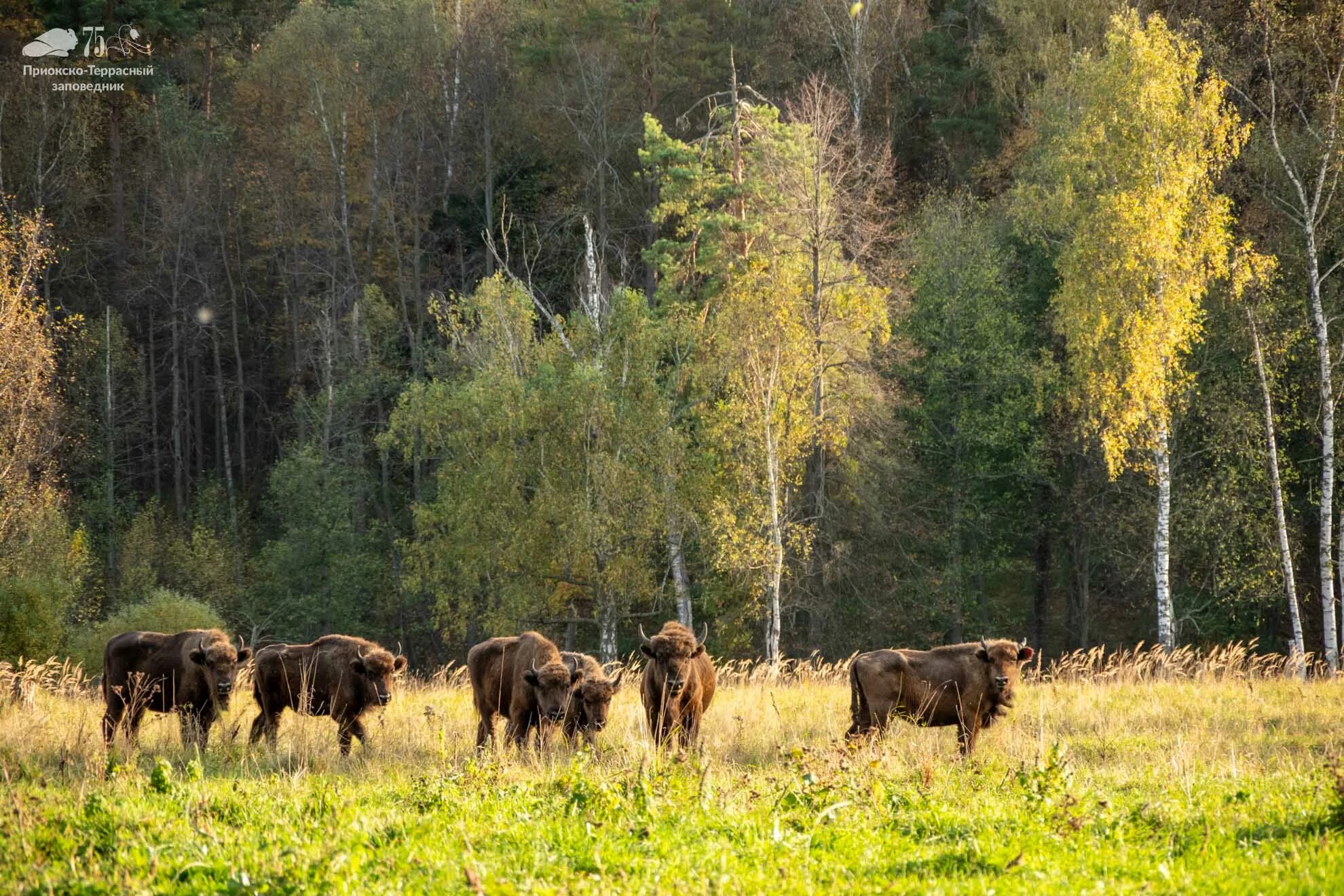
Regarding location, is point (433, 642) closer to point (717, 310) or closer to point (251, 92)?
point (717, 310)

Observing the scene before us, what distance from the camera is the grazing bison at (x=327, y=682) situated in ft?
45.3

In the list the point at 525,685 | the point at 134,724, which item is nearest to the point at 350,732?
the point at 525,685

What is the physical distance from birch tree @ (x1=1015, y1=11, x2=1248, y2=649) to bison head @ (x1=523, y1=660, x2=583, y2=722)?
16.7 metres

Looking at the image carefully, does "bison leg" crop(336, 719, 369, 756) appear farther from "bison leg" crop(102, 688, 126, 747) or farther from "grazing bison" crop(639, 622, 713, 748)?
"grazing bison" crop(639, 622, 713, 748)

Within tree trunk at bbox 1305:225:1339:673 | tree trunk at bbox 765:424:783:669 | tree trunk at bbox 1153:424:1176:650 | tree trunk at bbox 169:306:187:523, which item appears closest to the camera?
tree trunk at bbox 1305:225:1339:673

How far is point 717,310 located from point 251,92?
34549 mm

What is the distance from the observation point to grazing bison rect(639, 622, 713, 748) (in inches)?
524

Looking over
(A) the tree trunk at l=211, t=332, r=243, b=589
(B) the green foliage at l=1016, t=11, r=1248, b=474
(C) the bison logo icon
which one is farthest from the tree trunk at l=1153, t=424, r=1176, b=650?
(C) the bison logo icon

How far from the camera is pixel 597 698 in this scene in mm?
13250

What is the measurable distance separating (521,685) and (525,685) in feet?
0.21

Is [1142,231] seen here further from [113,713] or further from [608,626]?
[113,713]

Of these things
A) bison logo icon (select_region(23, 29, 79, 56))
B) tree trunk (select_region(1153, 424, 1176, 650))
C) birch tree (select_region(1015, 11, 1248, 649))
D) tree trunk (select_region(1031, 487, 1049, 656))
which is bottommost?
tree trunk (select_region(1031, 487, 1049, 656))

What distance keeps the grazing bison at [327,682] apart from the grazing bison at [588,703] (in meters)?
1.95

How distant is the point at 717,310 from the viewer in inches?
1404
